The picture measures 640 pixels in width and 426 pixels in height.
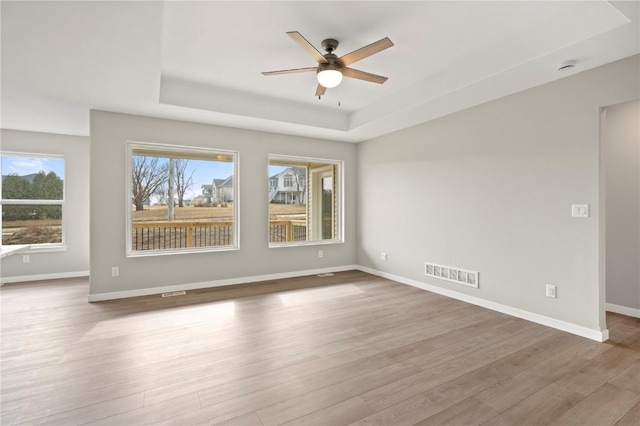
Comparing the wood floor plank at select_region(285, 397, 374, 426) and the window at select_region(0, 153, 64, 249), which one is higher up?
the window at select_region(0, 153, 64, 249)

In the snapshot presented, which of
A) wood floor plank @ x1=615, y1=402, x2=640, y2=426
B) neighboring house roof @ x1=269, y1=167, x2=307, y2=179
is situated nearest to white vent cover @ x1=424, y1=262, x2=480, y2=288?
wood floor plank @ x1=615, y1=402, x2=640, y2=426

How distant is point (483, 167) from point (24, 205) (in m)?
7.14

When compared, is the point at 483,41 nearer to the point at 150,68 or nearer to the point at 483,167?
the point at 483,167

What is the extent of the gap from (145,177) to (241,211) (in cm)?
148

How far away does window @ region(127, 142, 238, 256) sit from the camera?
4.59 m

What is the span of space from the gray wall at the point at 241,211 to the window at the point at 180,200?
13cm

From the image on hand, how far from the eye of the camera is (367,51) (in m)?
2.59

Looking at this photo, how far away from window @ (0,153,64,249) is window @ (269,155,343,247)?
3729mm

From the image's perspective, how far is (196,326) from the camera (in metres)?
3.25

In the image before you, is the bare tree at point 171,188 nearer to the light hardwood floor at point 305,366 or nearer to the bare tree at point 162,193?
the bare tree at point 162,193

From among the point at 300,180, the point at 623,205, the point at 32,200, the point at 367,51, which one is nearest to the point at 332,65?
the point at 367,51

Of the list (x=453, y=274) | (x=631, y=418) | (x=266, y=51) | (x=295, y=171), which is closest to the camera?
(x=631, y=418)

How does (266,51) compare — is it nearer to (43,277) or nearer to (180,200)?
(180,200)

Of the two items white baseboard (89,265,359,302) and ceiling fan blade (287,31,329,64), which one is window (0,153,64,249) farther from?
ceiling fan blade (287,31,329,64)
